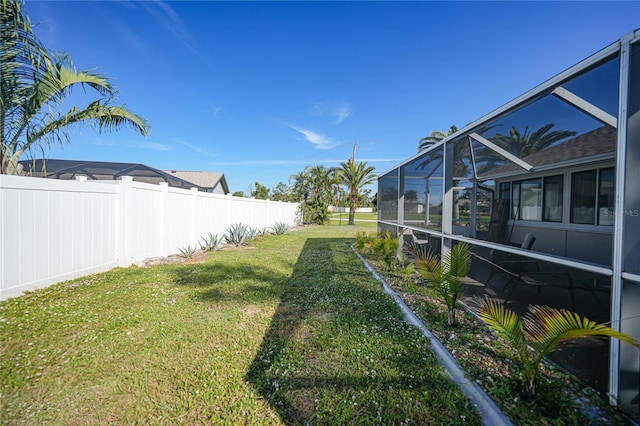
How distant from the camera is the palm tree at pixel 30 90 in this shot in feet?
13.2

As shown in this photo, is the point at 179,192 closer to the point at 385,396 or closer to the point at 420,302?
the point at 420,302

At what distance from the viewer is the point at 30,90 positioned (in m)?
4.49

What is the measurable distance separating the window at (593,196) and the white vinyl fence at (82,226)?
31.9 feet

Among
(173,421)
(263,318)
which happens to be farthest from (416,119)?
(173,421)

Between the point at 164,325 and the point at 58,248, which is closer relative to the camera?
the point at 164,325

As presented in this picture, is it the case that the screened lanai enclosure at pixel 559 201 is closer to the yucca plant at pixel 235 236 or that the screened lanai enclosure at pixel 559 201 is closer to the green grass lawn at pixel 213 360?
the green grass lawn at pixel 213 360

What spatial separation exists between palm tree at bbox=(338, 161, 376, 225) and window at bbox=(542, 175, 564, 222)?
15985 mm

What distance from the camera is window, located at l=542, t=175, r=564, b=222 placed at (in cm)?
604

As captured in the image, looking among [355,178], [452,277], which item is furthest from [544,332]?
[355,178]

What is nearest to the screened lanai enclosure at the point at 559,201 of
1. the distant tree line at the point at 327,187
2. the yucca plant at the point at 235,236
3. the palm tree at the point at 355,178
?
the yucca plant at the point at 235,236

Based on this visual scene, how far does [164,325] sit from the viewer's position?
10.3ft

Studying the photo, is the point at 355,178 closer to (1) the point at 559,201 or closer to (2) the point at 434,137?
(2) the point at 434,137

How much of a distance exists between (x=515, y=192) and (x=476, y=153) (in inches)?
112

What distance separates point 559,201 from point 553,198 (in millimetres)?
187
